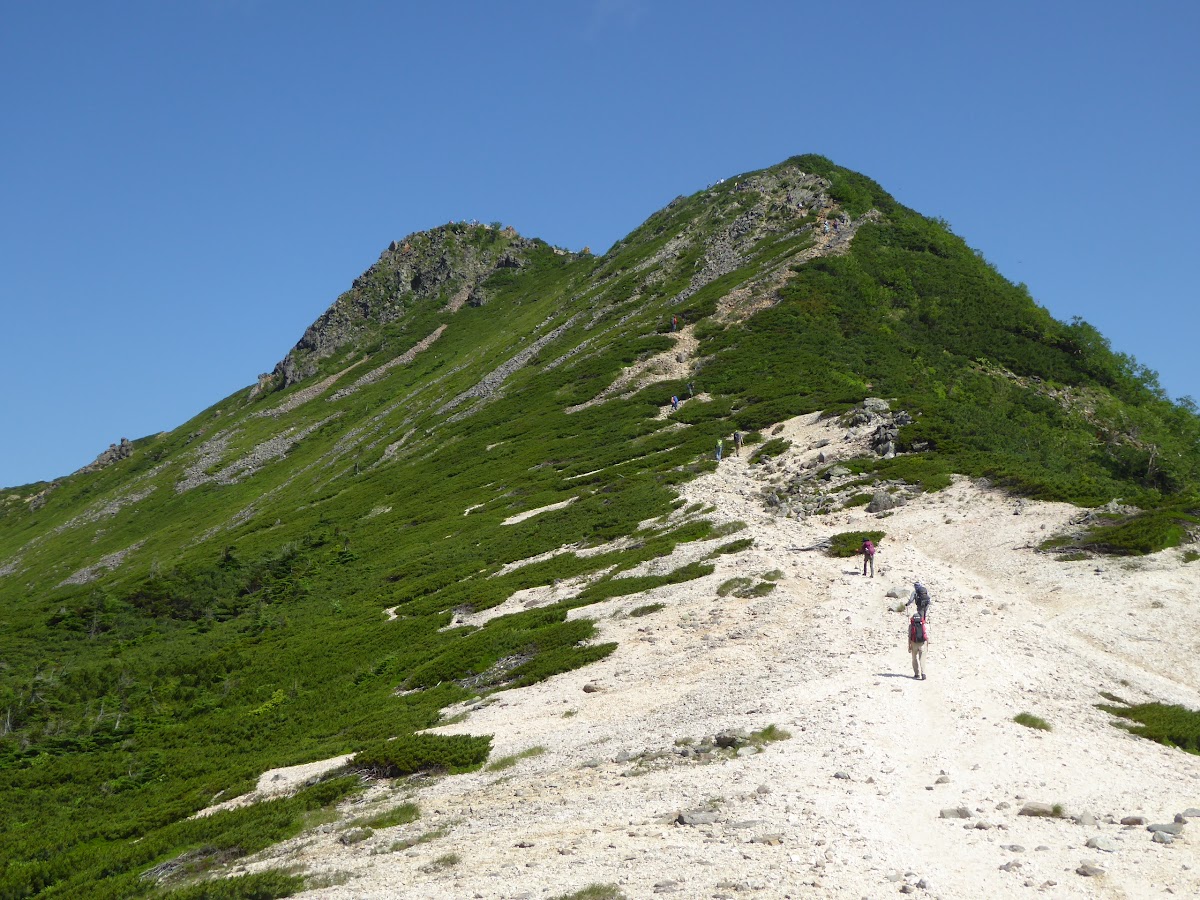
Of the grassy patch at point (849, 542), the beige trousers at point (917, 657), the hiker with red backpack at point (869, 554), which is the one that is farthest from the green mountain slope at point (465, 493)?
the beige trousers at point (917, 657)

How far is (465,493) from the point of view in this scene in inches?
2763

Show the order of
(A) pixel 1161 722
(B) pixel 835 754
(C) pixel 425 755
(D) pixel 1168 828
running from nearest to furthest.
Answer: (D) pixel 1168 828, (B) pixel 835 754, (A) pixel 1161 722, (C) pixel 425 755

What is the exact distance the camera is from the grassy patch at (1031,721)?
20891mm

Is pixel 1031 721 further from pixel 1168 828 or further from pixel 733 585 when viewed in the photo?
pixel 733 585

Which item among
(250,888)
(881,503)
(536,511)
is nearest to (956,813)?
(250,888)

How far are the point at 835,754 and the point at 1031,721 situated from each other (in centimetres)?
549

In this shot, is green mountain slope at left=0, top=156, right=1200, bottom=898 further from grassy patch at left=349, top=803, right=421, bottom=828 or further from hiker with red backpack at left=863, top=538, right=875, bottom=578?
hiker with red backpack at left=863, top=538, right=875, bottom=578

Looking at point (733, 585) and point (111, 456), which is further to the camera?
point (111, 456)

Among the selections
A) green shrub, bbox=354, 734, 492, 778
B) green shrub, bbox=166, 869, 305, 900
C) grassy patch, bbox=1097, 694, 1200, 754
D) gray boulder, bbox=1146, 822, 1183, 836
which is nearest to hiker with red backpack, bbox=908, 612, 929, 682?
grassy patch, bbox=1097, 694, 1200, 754

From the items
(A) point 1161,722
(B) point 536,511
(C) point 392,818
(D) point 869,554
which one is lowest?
(A) point 1161,722

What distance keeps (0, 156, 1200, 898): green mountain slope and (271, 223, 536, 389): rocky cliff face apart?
19.0 metres

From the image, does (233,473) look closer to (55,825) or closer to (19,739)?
(19,739)

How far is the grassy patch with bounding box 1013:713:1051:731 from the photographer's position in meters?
20.9

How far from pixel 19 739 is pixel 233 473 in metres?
86.4
